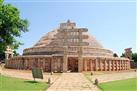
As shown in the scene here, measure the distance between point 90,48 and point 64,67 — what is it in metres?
11.6

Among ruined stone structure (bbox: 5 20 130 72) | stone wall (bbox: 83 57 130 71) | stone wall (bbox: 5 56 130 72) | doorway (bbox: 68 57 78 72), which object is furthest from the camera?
doorway (bbox: 68 57 78 72)

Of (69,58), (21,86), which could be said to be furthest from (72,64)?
(21,86)

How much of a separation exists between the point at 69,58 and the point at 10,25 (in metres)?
15.9

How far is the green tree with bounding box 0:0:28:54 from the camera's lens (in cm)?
2008

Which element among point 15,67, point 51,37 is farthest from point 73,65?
point 51,37

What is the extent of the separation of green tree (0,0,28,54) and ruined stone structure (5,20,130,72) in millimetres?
9731

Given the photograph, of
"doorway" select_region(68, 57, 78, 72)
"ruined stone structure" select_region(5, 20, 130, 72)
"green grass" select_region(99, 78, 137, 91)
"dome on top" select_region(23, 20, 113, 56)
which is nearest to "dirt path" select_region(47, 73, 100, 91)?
"green grass" select_region(99, 78, 137, 91)

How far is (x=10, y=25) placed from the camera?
67.8 ft

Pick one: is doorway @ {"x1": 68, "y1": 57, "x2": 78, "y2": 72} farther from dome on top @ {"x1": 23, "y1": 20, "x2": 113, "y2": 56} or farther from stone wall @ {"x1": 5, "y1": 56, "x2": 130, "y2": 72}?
dome on top @ {"x1": 23, "y1": 20, "x2": 113, "y2": 56}

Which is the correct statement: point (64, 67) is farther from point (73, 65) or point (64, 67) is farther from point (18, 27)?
point (18, 27)

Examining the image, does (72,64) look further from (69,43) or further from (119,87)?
(119,87)

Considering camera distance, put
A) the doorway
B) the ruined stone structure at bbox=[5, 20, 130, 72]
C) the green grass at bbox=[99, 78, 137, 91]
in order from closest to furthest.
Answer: the green grass at bbox=[99, 78, 137, 91] < the ruined stone structure at bbox=[5, 20, 130, 72] < the doorway

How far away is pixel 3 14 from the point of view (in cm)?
1991

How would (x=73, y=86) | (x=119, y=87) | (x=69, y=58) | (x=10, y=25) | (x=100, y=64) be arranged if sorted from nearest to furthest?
(x=119, y=87)
(x=73, y=86)
(x=10, y=25)
(x=100, y=64)
(x=69, y=58)
